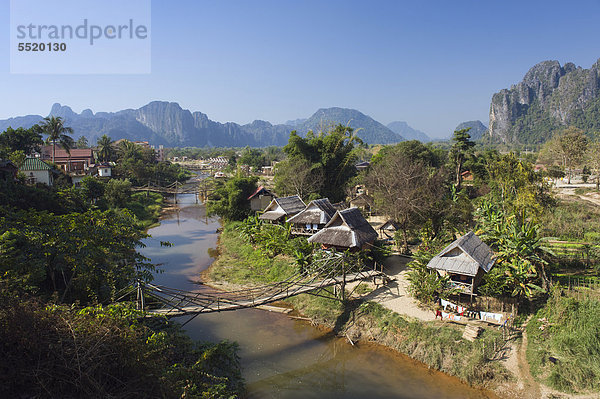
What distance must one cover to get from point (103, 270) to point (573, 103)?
172 meters

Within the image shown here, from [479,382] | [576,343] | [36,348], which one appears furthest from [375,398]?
[36,348]

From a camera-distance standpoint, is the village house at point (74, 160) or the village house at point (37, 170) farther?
the village house at point (74, 160)

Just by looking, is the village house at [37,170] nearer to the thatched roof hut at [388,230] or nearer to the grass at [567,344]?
the thatched roof hut at [388,230]

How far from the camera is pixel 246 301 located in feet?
38.3

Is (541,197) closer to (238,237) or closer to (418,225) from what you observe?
(418,225)

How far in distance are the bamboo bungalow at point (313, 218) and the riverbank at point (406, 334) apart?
292cm

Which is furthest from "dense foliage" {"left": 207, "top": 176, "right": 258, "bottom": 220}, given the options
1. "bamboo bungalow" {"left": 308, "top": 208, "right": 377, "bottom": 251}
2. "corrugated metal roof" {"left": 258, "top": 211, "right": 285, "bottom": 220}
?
"bamboo bungalow" {"left": 308, "top": 208, "right": 377, "bottom": 251}

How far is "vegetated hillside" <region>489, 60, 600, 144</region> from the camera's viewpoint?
133m

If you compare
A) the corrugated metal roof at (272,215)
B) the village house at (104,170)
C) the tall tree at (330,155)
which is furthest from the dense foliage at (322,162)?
the village house at (104,170)

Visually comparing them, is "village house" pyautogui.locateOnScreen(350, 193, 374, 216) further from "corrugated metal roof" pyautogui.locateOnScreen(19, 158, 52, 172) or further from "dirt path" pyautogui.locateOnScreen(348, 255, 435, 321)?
"corrugated metal roof" pyautogui.locateOnScreen(19, 158, 52, 172)

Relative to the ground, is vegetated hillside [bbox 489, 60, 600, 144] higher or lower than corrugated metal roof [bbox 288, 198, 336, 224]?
higher

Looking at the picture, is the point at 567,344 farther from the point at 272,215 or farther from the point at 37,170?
the point at 37,170

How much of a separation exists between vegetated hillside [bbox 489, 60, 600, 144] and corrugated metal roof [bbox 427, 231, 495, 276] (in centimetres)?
14340

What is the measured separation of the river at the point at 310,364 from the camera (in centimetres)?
984
